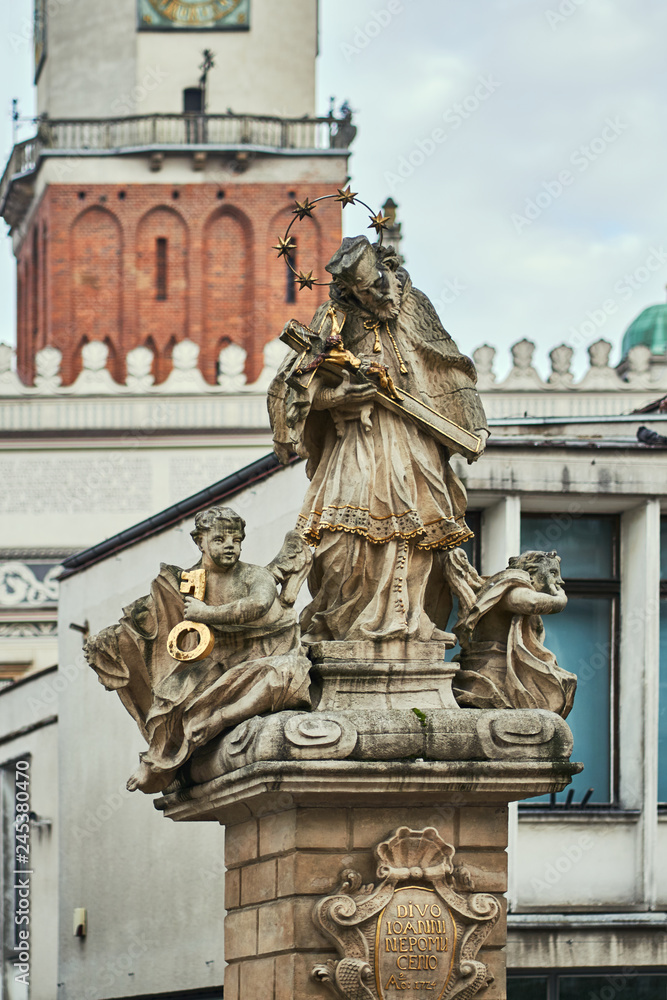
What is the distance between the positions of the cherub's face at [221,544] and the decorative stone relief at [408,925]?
6.51 ft

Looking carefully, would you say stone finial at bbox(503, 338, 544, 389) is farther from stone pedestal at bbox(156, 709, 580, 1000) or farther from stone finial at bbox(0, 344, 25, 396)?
stone pedestal at bbox(156, 709, 580, 1000)

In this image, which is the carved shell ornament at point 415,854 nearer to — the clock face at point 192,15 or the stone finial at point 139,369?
the stone finial at point 139,369

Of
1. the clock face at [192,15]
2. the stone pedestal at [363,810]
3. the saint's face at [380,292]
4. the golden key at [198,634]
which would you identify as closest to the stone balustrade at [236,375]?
the clock face at [192,15]

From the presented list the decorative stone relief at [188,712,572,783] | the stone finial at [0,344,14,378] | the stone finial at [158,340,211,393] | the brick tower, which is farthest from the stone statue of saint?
the brick tower

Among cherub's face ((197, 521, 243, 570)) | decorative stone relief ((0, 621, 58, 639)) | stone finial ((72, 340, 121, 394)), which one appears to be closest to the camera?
cherub's face ((197, 521, 243, 570))

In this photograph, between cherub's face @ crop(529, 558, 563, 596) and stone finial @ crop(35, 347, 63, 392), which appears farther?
stone finial @ crop(35, 347, 63, 392)

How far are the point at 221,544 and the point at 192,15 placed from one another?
49363 millimetres

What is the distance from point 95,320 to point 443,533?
4853 cm

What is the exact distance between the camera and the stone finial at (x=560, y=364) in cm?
5378

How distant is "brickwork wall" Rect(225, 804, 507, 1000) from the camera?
46.7 ft

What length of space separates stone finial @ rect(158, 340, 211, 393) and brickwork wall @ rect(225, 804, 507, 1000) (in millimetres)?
37597

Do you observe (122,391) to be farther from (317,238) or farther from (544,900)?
(544,900)

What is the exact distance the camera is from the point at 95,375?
172ft

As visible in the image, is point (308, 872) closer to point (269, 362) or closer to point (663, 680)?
point (663, 680)
